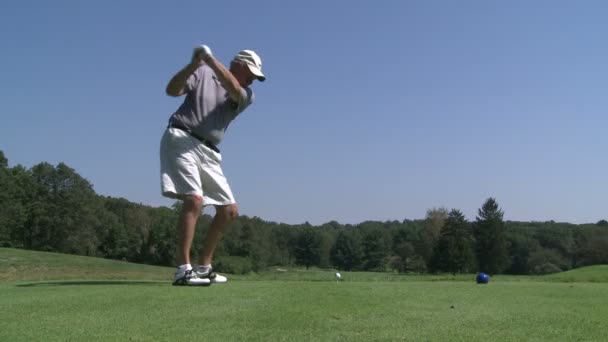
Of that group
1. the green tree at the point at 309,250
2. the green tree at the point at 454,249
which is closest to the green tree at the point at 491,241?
the green tree at the point at 454,249

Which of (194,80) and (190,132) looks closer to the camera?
(190,132)

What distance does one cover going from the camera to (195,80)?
5133 mm

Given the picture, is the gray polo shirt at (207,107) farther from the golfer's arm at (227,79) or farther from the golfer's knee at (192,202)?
the golfer's knee at (192,202)

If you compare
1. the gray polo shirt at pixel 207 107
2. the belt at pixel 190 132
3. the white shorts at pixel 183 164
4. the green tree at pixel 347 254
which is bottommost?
the green tree at pixel 347 254

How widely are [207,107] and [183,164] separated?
615 millimetres

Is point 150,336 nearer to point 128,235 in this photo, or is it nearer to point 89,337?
point 89,337

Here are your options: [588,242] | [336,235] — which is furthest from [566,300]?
[336,235]

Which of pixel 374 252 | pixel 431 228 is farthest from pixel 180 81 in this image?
pixel 374 252

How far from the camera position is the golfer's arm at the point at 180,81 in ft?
16.1

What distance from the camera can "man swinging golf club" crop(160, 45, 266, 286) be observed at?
15.9 feet

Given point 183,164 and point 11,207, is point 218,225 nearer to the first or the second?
point 183,164

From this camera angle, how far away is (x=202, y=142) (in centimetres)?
504

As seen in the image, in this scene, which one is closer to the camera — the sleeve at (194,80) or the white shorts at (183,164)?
the white shorts at (183,164)

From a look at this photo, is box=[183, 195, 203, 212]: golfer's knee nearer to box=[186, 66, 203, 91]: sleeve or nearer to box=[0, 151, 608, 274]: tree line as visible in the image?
box=[186, 66, 203, 91]: sleeve
